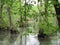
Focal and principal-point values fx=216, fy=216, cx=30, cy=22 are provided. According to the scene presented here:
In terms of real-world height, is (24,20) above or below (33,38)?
above

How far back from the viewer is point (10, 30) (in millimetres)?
19516

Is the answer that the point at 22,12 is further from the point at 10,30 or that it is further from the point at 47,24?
the point at 10,30

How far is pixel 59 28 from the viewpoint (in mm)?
3455

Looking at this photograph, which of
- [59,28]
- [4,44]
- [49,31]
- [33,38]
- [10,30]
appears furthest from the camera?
[10,30]

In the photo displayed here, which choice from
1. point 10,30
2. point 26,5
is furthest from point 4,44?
point 26,5

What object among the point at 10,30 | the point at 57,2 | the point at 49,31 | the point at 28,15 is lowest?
the point at 10,30

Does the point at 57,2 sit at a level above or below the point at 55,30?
above

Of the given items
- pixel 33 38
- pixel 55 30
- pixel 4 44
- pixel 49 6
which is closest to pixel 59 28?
pixel 55 30

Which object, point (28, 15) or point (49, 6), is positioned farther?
point (28, 15)

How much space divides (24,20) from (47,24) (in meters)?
0.49

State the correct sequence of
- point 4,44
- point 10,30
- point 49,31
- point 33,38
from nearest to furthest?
point 49,31 < point 4,44 < point 33,38 < point 10,30

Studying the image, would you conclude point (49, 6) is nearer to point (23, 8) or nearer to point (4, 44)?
point (23, 8)

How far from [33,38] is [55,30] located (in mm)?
11616

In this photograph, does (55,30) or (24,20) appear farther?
(24,20)
